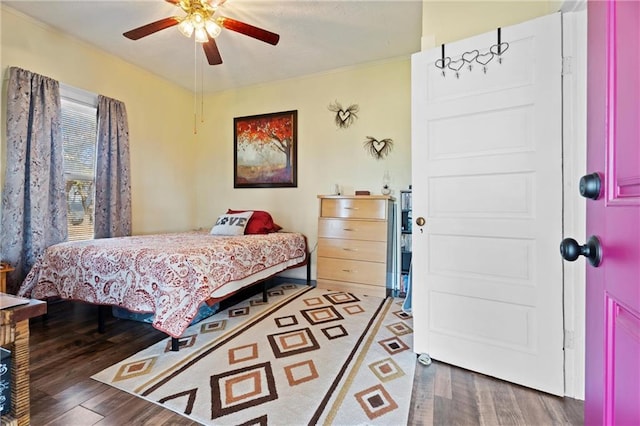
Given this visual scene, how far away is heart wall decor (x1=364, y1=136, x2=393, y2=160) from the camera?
138 inches

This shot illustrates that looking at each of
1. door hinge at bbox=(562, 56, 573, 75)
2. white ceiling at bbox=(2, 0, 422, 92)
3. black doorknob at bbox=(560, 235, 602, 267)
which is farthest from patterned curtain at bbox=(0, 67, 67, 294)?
door hinge at bbox=(562, 56, 573, 75)

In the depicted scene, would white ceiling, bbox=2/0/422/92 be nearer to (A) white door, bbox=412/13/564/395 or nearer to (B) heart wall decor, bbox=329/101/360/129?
(B) heart wall decor, bbox=329/101/360/129

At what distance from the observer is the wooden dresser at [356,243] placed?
3197mm

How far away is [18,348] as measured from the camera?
95 centimetres

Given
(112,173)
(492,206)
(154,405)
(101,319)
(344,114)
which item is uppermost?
(344,114)

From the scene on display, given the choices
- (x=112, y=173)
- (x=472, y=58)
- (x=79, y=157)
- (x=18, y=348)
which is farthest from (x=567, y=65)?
(x=79, y=157)

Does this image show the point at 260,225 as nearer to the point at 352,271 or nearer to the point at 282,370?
the point at 352,271

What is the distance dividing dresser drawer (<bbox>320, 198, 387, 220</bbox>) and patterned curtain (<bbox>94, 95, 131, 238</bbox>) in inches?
91.5

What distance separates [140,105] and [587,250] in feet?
14.6

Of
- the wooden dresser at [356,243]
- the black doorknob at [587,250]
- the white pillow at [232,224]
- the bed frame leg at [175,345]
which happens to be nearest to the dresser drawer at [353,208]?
the wooden dresser at [356,243]

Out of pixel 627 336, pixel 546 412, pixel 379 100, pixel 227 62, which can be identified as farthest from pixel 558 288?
pixel 227 62

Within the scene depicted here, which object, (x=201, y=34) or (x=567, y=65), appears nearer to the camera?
(x=567, y=65)

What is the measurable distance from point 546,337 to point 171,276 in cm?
223

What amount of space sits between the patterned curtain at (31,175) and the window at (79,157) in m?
0.17
